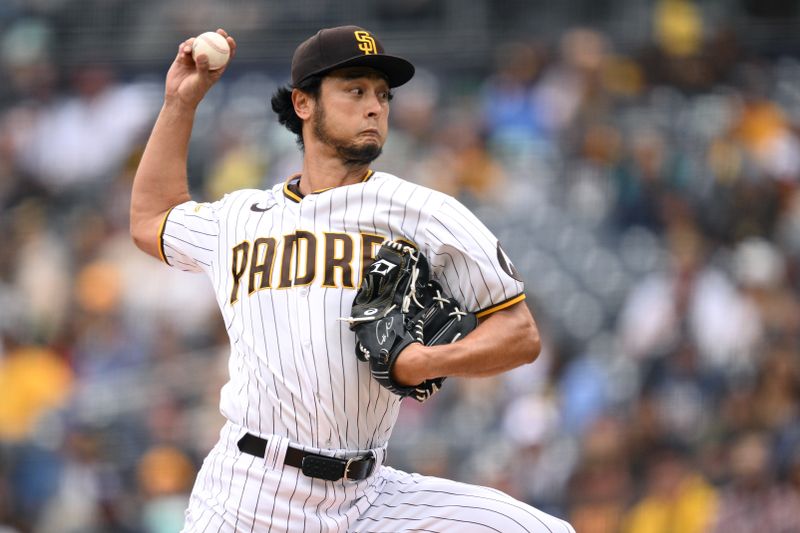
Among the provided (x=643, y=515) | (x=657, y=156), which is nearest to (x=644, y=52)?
(x=657, y=156)

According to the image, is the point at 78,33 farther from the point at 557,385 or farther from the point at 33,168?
the point at 557,385

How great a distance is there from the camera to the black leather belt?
333 centimetres

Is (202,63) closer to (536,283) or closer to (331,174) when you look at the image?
(331,174)

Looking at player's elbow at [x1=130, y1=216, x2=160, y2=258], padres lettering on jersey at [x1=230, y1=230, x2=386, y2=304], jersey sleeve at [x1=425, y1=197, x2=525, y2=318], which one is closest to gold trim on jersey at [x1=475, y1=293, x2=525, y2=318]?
jersey sleeve at [x1=425, y1=197, x2=525, y2=318]

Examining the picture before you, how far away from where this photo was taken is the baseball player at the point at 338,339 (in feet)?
10.8

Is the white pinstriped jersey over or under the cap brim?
under

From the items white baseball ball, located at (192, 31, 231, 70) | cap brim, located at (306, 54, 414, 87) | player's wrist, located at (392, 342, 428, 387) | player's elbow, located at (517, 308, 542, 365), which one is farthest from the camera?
white baseball ball, located at (192, 31, 231, 70)

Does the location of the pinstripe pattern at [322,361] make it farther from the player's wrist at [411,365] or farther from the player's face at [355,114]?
the player's wrist at [411,365]

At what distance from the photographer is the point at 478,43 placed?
9.69m

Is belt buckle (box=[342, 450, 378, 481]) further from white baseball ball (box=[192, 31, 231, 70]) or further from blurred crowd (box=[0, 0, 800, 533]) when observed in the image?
blurred crowd (box=[0, 0, 800, 533])

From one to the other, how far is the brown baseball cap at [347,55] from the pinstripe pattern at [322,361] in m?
0.35

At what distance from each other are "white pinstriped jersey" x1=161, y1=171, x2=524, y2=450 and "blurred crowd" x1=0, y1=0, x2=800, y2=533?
423 cm

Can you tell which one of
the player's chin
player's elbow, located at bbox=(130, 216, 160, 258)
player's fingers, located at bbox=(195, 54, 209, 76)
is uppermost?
player's fingers, located at bbox=(195, 54, 209, 76)

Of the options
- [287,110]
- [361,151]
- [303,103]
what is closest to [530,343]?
[361,151]
